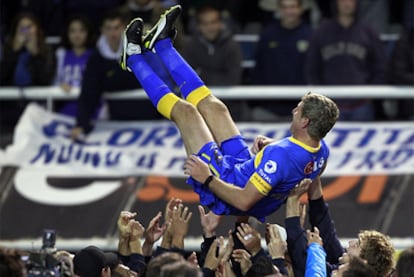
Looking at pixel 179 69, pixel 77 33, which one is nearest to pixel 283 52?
pixel 77 33

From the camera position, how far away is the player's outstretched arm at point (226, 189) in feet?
31.9

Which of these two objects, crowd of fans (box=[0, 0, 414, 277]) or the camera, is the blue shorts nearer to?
the camera

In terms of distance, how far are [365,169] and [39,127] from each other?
3317 mm

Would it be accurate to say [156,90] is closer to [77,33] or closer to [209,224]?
[209,224]

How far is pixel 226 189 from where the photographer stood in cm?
979

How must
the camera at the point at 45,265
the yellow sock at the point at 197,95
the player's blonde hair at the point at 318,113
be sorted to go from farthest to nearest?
the yellow sock at the point at 197,95 < the player's blonde hair at the point at 318,113 < the camera at the point at 45,265

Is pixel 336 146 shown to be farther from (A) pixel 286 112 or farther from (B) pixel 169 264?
(B) pixel 169 264

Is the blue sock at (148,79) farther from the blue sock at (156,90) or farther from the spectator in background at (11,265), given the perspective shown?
the spectator in background at (11,265)

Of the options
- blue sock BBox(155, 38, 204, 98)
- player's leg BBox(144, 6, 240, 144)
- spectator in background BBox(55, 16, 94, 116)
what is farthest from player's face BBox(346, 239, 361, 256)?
spectator in background BBox(55, 16, 94, 116)

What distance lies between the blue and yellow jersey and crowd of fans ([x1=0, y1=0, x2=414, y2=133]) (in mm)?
3661

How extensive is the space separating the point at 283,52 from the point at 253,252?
519 centimetres

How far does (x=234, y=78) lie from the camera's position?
1354 centimetres

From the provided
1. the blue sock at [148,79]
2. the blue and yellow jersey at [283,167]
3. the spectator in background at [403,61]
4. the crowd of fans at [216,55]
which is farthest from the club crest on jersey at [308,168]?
the spectator in background at [403,61]

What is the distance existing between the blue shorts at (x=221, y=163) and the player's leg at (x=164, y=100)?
107 mm
